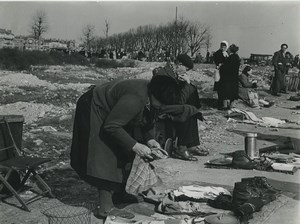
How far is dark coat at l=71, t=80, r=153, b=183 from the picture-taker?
3.83m

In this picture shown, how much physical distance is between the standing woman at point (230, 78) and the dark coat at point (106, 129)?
8891 millimetres

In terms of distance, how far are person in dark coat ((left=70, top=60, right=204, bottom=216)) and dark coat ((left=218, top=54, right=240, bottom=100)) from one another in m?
8.74

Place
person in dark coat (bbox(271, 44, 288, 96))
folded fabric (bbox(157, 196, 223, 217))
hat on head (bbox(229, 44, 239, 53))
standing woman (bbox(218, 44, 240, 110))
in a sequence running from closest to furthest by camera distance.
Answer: folded fabric (bbox(157, 196, 223, 217)) < hat on head (bbox(229, 44, 239, 53)) < standing woman (bbox(218, 44, 240, 110)) < person in dark coat (bbox(271, 44, 288, 96))

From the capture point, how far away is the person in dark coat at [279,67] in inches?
702

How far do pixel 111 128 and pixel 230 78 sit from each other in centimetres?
952

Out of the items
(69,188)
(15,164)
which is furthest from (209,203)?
(15,164)

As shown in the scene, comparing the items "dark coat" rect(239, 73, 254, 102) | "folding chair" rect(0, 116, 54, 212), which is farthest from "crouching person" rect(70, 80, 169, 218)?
"dark coat" rect(239, 73, 254, 102)

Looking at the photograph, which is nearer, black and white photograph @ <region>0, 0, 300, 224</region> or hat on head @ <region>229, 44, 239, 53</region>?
black and white photograph @ <region>0, 0, 300, 224</region>

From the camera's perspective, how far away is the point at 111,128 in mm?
3812

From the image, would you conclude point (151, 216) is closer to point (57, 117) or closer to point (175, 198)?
point (175, 198)

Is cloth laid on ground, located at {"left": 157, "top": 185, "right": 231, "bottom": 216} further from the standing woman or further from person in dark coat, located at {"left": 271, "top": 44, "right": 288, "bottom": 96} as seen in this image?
person in dark coat, located at {"left": 271, "top": 44, "right": 288, "bottom": 96}

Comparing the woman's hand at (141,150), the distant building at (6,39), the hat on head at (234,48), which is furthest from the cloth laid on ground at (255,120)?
the distant building at (6,39)

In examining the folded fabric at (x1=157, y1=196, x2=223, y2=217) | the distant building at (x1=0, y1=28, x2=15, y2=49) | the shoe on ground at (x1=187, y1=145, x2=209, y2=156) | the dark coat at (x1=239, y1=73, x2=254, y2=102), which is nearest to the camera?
the folded fabric at (x1=157, y1=196, x2=223, y2=217)

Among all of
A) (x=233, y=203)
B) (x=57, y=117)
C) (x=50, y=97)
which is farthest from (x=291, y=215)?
(x=50, y=97)
